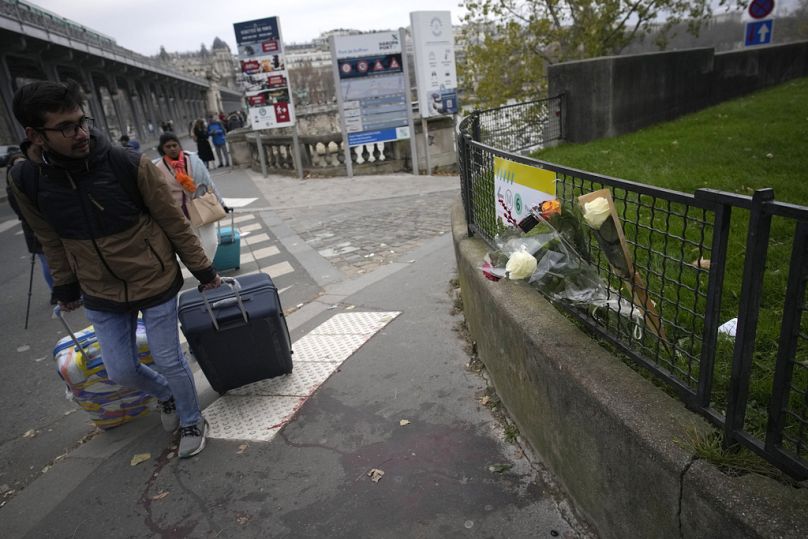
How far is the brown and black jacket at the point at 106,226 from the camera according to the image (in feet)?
9.00

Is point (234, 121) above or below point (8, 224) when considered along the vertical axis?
above

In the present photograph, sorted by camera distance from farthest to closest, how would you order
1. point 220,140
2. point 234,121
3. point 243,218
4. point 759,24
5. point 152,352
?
point 234,121 → point 220,140 → point 759,24 → point 243,218 → point 152,352

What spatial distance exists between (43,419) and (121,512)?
5.73 feet

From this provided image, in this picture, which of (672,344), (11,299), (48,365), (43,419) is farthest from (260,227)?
(672,344)

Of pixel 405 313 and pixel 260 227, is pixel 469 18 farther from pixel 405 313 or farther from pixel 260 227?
pixel 405 313

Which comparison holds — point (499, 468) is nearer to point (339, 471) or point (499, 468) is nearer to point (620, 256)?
point (339, 471)

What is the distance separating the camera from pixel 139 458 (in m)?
3.25

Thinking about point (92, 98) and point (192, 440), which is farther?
point (92, 98)

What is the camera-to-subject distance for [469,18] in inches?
640

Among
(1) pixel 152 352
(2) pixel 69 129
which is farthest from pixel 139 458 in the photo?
(2) pixel 69 129

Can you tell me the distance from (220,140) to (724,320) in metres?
18.4

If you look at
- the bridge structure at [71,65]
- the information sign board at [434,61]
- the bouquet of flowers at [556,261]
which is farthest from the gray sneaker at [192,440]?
the information sign board at [434,61]

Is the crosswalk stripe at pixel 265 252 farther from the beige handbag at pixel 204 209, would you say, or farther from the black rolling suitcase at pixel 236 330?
the black rolling suitcase at pixel 236 330

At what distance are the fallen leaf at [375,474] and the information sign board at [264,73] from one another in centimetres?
1312
